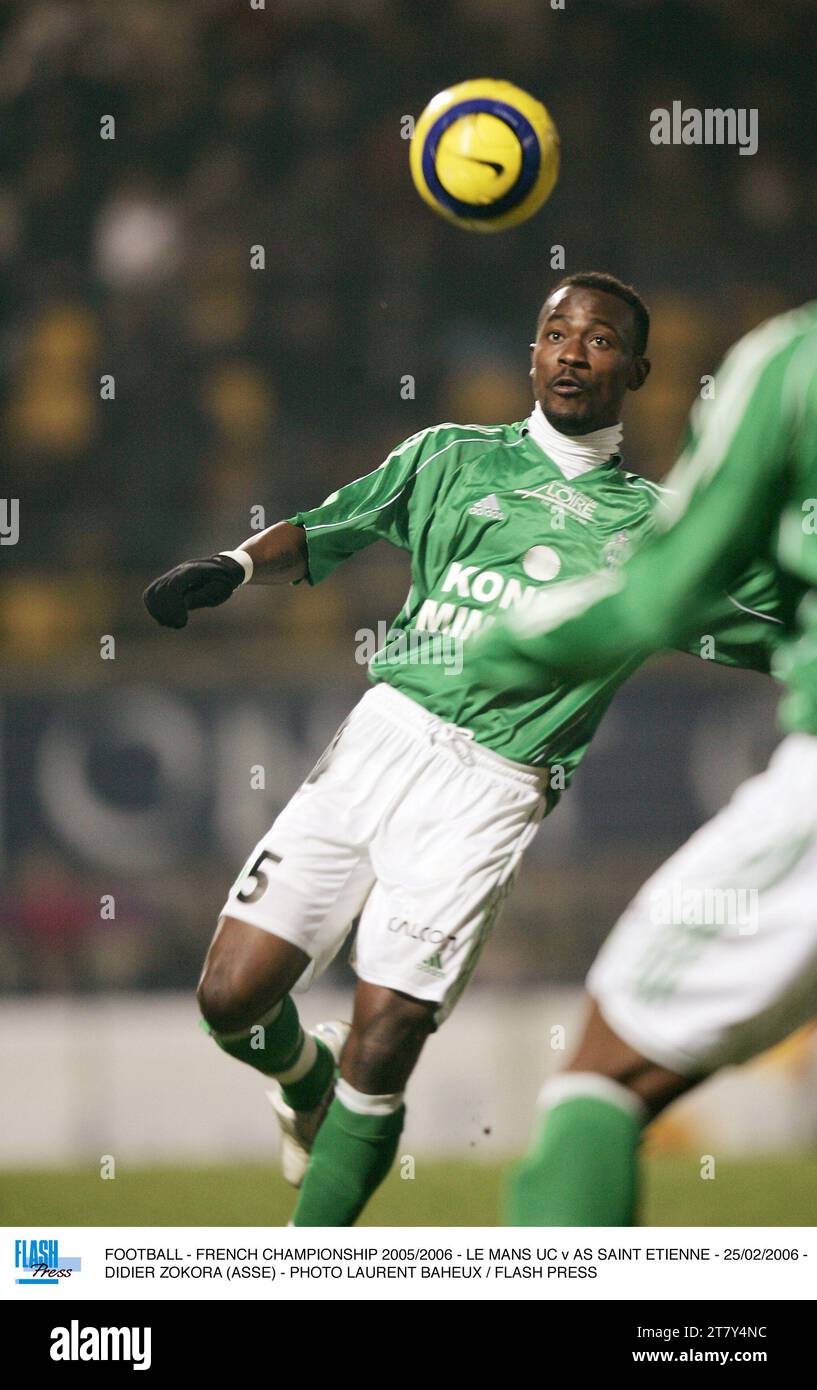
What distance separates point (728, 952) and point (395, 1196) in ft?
7.26

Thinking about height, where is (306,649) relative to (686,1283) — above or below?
above

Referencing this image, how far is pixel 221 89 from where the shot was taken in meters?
5.60

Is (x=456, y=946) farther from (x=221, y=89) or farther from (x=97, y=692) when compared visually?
(x=221, y=89)

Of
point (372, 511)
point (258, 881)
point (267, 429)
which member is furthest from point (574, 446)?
point (267, 429)

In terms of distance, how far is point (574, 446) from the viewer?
3010 millimetres

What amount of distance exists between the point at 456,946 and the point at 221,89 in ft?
12.4

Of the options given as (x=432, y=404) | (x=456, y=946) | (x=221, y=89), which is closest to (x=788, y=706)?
(x=456, y=946)

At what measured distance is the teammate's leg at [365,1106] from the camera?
9.17ft

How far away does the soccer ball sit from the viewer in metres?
3.02

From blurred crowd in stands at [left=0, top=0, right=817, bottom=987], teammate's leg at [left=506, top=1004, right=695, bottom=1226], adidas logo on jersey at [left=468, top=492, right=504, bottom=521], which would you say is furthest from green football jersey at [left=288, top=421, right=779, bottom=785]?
blurred crowd in stands at [left=0, top=0, right=817, bottom=987]

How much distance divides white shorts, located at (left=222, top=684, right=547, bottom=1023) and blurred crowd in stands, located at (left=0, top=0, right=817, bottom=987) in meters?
2.05

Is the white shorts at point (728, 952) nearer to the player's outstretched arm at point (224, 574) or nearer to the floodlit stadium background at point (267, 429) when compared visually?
the player's outstretched arm at point (224, 574)
